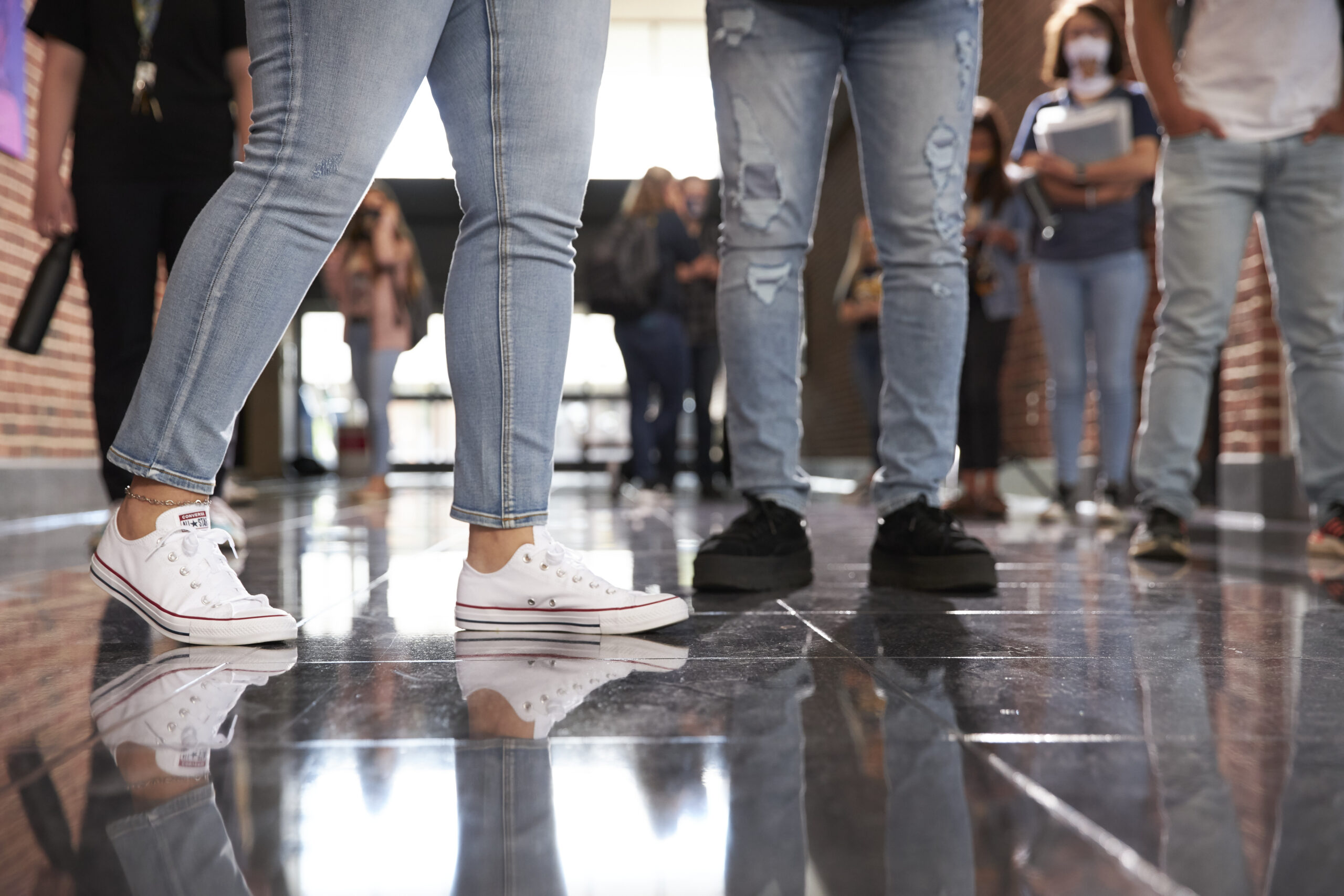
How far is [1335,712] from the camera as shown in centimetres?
83

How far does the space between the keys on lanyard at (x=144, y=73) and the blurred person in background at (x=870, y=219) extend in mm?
1312

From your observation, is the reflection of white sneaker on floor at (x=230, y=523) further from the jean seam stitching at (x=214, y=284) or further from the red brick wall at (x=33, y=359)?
the red brick wall at (x=33, y=359)

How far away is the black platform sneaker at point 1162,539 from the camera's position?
7.00 feet

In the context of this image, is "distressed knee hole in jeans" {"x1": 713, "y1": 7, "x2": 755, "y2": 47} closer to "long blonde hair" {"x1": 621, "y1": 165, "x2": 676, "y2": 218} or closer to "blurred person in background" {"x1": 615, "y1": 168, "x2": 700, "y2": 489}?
"blurred person in background" {"x1": 615, "y1": 168, "x2": 700, "y2": 489}

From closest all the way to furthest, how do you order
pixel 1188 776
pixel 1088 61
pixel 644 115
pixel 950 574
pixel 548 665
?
1. pixel 1188 776
2. pixel 548 665
3. pixel 950 574
4. pixel 1088 61
5. pixel 644 115

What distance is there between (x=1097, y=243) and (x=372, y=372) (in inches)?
130

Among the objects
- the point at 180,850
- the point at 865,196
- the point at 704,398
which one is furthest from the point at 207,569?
the point at 704,398

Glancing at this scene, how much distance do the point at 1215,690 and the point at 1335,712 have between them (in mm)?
99

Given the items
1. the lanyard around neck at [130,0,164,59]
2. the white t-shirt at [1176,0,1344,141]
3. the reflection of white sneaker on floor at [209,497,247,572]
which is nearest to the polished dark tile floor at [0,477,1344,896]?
the reflection of white sneaker on floor at [209,497,247,572]

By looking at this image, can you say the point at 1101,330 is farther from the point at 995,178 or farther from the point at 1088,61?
the point at 1088,61

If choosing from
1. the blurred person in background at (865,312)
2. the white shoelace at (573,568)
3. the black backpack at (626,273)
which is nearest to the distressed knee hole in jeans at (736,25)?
the white shoelace at (573,568)

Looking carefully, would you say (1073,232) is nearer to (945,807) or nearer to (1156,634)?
(1156,634)

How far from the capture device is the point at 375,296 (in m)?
4.89

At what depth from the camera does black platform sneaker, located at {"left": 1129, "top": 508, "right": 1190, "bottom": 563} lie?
2135 mm
